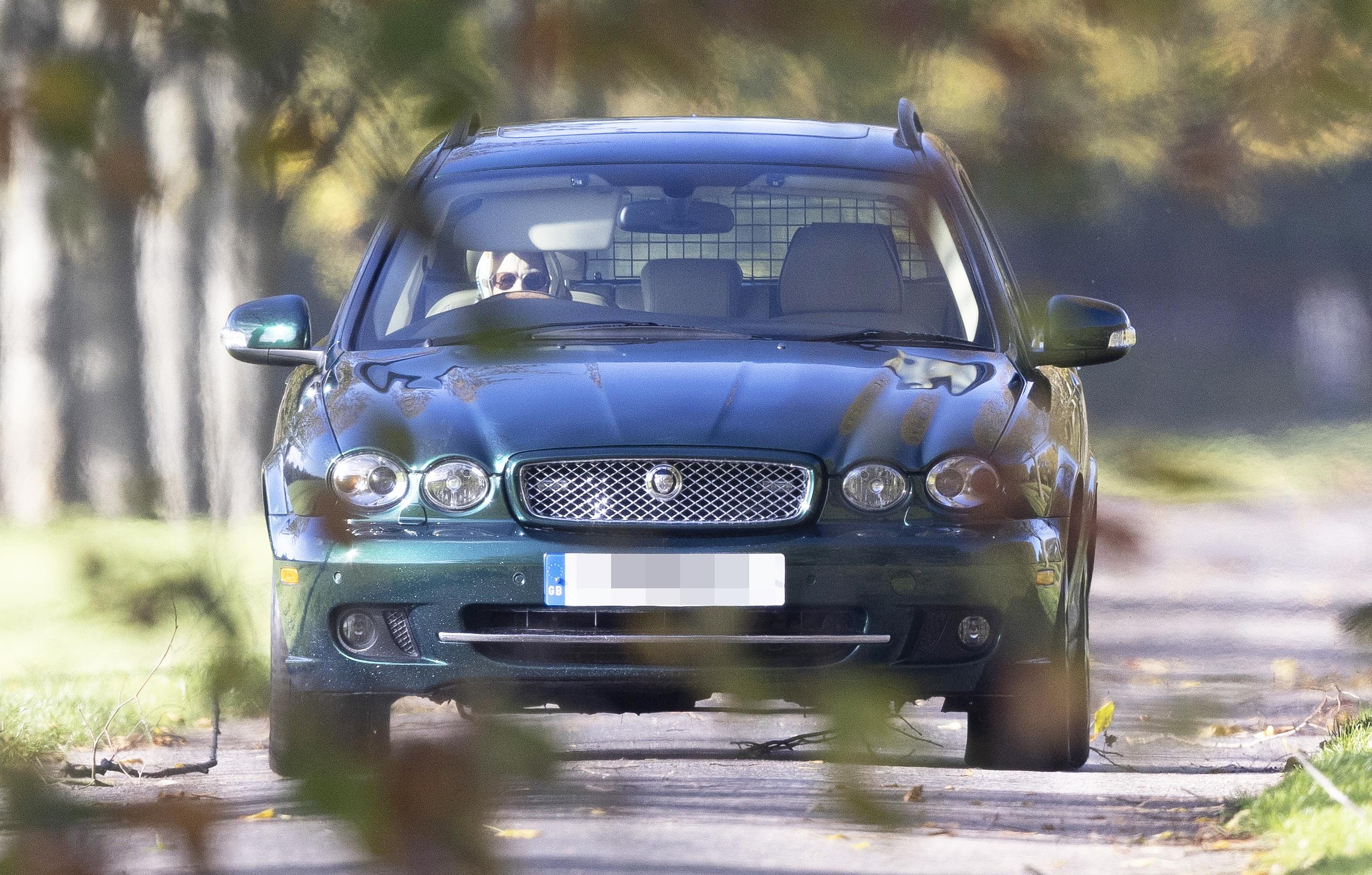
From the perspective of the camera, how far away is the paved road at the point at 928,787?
2.11 meters

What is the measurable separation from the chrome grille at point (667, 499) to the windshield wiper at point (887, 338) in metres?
0.55

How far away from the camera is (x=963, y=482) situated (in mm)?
4125

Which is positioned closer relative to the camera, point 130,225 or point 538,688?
point 130,225

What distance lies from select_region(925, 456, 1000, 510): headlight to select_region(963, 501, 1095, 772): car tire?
0.34 meters

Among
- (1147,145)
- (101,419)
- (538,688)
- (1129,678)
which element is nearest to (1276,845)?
(1129,678)

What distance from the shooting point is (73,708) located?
253 inches

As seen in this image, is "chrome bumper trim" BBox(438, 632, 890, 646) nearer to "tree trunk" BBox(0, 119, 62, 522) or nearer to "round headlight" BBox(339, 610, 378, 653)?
"round headlight" BBox(339, 610, 378, 653)

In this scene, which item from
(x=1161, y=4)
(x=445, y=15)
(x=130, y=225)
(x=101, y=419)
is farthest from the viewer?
(x=101, y=419)

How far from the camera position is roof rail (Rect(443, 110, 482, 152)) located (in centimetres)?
180

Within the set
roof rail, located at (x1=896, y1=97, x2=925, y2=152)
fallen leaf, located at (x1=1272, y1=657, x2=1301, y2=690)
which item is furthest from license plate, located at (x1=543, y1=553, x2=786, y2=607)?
fallen leaf, located at (x1=1272, y1=657, x2=1301, y2=690)

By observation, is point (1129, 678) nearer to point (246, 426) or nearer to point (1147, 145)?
point (1147, 145)

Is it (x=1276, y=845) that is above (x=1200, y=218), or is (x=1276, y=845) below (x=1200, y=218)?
below

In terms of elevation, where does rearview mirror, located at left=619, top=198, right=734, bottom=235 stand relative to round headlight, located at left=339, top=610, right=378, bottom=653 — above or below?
above

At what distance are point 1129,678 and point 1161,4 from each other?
9.38 feet
